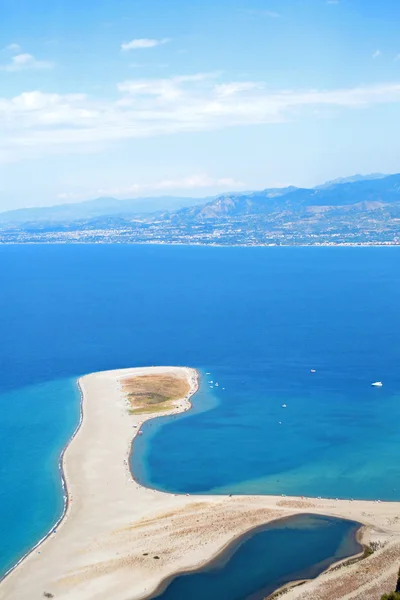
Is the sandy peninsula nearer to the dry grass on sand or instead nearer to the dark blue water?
the dark blue water

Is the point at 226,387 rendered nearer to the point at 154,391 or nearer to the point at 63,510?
the point at 154,391

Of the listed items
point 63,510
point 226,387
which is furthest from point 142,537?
point 226,387

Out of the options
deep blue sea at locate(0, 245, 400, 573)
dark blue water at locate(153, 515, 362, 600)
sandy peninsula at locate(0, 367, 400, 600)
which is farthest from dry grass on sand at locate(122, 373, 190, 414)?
dark blue water at locate(153, 515, 362, 600)

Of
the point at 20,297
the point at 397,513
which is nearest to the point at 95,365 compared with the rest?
the point at 397,513

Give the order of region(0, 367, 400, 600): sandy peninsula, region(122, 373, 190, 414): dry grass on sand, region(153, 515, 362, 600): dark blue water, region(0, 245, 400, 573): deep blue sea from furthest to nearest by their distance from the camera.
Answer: region(122, 373, 190, 414): dry grass on sand < region(0, 245, 400, 573): deep blue sea < region(153, 515, 362, 600): dark blue water < region(0, 367, 400, 600): sandy peninsula

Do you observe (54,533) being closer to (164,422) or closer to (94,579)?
(94,579)

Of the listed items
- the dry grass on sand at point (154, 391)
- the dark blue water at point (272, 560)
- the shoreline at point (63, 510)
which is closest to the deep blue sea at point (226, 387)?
the shoreline at point (63, 510)

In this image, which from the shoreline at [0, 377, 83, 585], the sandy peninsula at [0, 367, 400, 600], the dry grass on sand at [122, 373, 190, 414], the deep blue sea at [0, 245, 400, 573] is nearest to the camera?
the sandy peninsula at [0, 367, 400, 600]
